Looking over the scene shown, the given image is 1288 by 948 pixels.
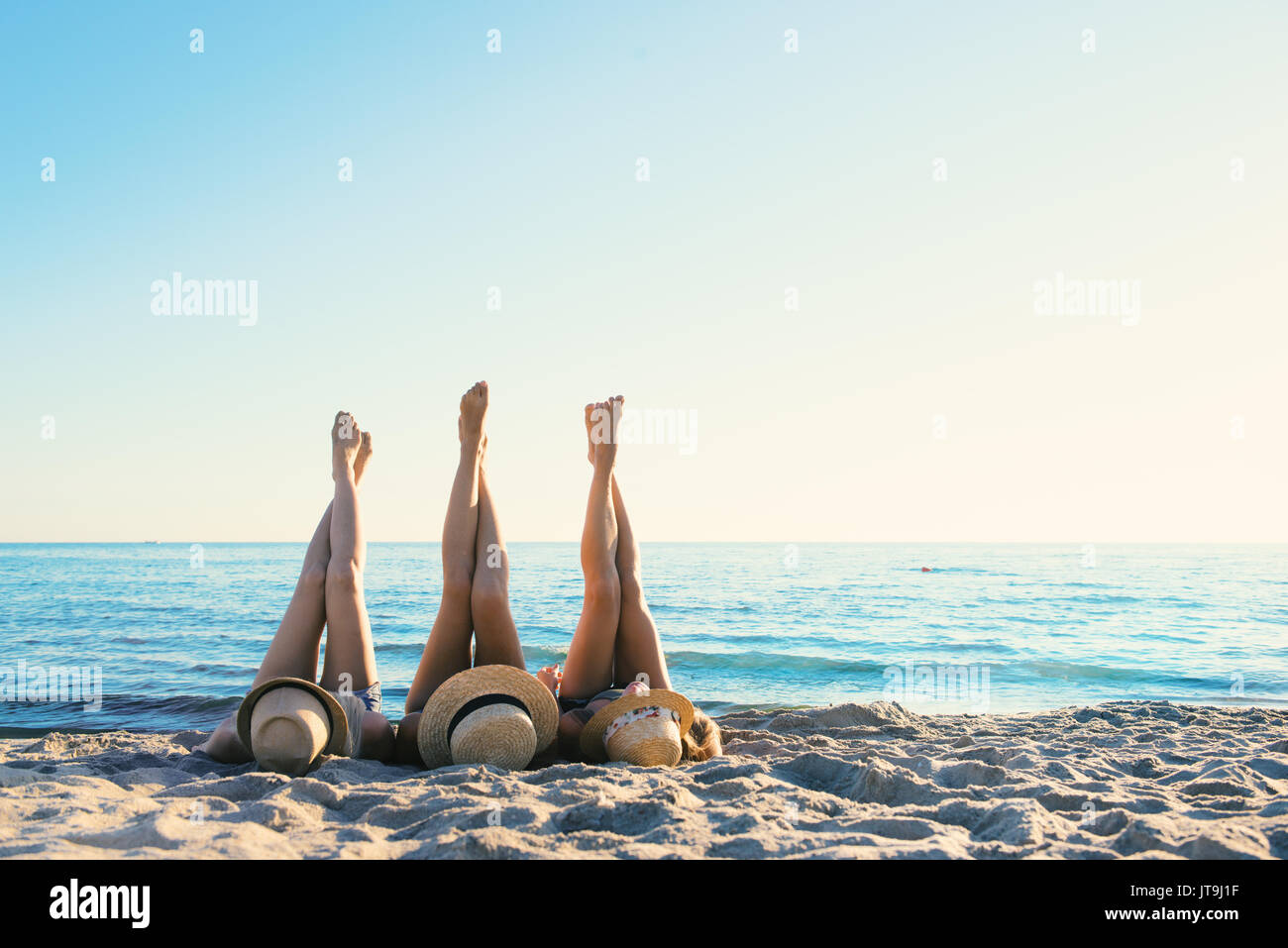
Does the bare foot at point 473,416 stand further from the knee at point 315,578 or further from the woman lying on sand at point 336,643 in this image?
the knee at point 315,578

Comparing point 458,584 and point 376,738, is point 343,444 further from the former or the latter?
point 376,738

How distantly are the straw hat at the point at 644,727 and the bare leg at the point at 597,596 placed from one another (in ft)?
1.13

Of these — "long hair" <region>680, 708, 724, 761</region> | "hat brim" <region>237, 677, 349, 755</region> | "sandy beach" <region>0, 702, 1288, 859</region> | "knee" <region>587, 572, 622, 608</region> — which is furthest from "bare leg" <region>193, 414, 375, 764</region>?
"long hair" <region>680, 708, 724, 761</region>

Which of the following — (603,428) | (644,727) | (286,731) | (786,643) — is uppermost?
(603,428)

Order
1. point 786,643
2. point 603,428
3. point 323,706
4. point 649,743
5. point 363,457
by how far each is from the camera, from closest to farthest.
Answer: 1. point 323,706
2. point 649,743
3. point 603,428
4. point 363,457
5. point 786,643

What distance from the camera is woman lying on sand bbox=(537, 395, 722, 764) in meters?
4.20

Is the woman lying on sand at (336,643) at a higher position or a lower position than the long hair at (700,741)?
higher

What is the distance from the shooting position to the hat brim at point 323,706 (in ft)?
11.7

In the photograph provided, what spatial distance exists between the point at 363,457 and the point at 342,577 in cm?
105

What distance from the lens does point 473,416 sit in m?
4.40

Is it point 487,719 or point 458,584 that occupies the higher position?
point 458,584

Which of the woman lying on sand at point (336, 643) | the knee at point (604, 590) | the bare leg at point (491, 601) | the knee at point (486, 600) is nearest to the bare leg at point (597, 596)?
the knee at point (604, 590)

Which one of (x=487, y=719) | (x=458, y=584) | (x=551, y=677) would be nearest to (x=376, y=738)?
A: (x=487, y=719)
